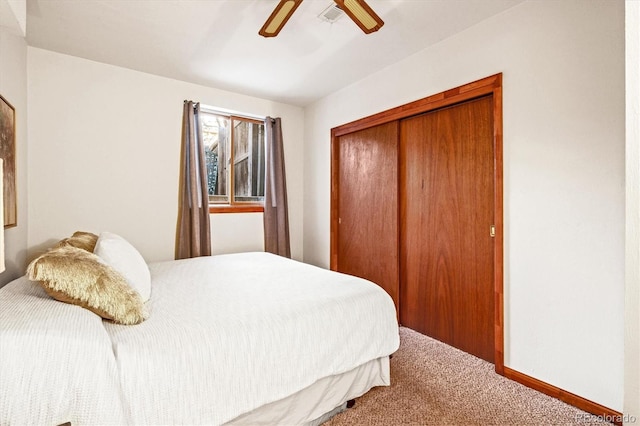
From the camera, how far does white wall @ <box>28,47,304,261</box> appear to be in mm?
2736

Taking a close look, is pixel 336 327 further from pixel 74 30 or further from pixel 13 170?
pixel 74 30

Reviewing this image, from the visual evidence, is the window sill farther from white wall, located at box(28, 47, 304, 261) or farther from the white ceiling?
the white ceiling

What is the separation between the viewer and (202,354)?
4.10ft

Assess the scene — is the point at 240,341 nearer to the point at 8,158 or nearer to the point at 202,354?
the point at 202,354

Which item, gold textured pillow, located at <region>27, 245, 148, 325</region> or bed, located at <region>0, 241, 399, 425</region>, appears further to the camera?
gold textured pillow, located at <region>27, 245, 148, 325</region>

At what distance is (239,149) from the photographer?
400cm

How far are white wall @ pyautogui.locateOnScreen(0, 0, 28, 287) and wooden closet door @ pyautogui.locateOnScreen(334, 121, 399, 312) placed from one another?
282cm

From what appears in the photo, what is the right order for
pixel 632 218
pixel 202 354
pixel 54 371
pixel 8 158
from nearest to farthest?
pixel 632 218 → pixel 54 371 → pixel 202 354 → pixel 8 158

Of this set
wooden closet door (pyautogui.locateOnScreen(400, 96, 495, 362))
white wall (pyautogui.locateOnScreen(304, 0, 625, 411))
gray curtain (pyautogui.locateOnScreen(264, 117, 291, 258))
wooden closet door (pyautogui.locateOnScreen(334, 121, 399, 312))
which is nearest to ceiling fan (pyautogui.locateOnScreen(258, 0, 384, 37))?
white wall (pyautogui.locateOnScreen(304, 0, 625, 411))

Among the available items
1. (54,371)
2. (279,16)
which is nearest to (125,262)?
(54,371)

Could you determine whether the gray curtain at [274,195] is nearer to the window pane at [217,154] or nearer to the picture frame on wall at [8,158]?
the window pane at [217,154]

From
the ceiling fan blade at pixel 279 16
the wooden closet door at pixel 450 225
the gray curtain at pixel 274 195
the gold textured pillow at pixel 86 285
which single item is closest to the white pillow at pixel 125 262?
the gold textured pillow at pixel 86 285

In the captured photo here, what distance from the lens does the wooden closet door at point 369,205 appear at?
312cm

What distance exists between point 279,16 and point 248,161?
7.83 feet
